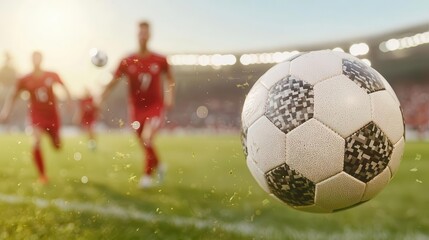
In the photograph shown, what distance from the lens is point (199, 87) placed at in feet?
167

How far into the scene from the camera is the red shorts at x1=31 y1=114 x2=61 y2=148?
8084 mm

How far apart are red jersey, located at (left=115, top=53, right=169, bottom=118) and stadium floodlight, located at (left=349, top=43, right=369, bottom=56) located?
123 ft

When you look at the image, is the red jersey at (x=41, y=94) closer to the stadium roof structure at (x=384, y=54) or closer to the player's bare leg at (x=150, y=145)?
the player's bare leg at (x=150, y=145)

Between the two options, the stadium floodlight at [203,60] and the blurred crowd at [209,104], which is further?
the stadium floodlight at [203,60]

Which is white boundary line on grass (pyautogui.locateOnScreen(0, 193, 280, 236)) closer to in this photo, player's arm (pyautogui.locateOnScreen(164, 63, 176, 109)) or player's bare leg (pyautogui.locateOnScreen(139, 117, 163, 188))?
player's bare leg (pyautogui.locateOnScreen(139, 117, 163, 188))

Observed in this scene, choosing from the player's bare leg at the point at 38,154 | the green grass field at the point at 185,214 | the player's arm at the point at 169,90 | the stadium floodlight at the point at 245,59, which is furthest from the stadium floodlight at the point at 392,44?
the player's bare leg at the point at 38,154

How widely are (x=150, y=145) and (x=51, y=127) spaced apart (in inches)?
97.8

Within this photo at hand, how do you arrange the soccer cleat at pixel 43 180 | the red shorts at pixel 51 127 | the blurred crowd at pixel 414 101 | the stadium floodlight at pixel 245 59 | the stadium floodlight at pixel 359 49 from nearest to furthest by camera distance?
the soccer cleat at pixel 43 180, the red shorts at pixel 51 127, the blurred crowd at pixel 414 101, the stadium floodlight at pixel 359 49, the stadium floodlight at pixel 245 59

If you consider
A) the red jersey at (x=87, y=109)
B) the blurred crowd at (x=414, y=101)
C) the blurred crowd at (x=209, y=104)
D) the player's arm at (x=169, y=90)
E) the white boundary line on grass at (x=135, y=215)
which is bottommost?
the blurred crowd at (x=209, y=104)

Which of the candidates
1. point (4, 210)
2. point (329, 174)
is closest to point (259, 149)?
point (329, 174)

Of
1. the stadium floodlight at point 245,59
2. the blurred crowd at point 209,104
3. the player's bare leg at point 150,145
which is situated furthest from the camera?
the stadium floodlight at point 245,59

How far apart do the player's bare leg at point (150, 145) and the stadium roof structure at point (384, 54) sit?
3014 centimetres

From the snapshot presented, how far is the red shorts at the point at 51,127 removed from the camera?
8.08 metres

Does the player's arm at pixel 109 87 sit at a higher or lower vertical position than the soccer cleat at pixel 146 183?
higher
